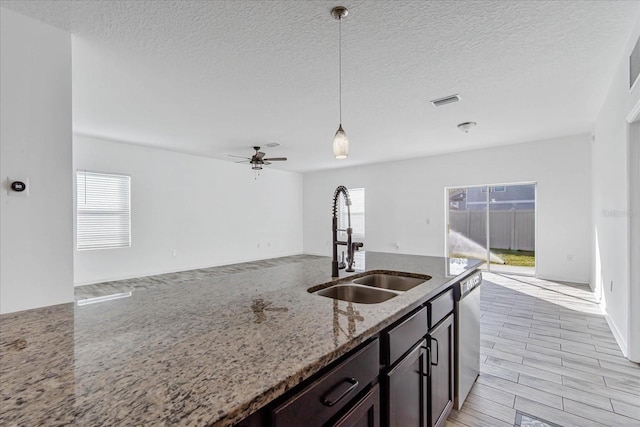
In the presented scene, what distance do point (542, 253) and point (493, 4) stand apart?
5.30 m

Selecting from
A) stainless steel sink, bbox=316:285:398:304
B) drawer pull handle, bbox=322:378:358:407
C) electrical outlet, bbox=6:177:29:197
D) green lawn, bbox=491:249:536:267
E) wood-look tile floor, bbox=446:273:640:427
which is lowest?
wood-look tile floor, bbox=446:273:640:427

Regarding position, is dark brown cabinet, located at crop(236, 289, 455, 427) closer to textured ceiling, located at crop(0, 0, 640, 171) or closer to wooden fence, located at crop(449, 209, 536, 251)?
textured ceiling, located at crop(0, 0, 640, 171)

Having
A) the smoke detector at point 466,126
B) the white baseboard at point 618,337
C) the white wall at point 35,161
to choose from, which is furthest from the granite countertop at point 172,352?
the smoke detector at point 466,126

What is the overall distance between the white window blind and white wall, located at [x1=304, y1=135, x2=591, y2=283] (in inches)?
201

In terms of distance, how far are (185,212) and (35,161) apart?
4.71 m

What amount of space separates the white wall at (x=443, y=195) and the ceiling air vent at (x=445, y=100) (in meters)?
3.25

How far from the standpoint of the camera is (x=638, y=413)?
1.95 meters

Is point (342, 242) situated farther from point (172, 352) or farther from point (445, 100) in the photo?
point (445, 100)

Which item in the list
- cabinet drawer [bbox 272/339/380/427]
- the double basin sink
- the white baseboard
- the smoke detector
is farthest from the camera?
the smoke detector

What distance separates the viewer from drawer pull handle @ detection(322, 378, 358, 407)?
0.84m

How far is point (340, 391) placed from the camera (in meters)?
0.89

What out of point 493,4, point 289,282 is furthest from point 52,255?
point 493,4

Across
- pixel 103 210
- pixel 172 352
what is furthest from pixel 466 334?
pixel 103 210

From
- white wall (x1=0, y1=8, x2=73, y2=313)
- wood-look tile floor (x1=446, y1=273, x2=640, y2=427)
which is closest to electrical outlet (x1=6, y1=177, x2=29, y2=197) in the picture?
white wall (x1=0, y1=8, x2=73, y2=313)
